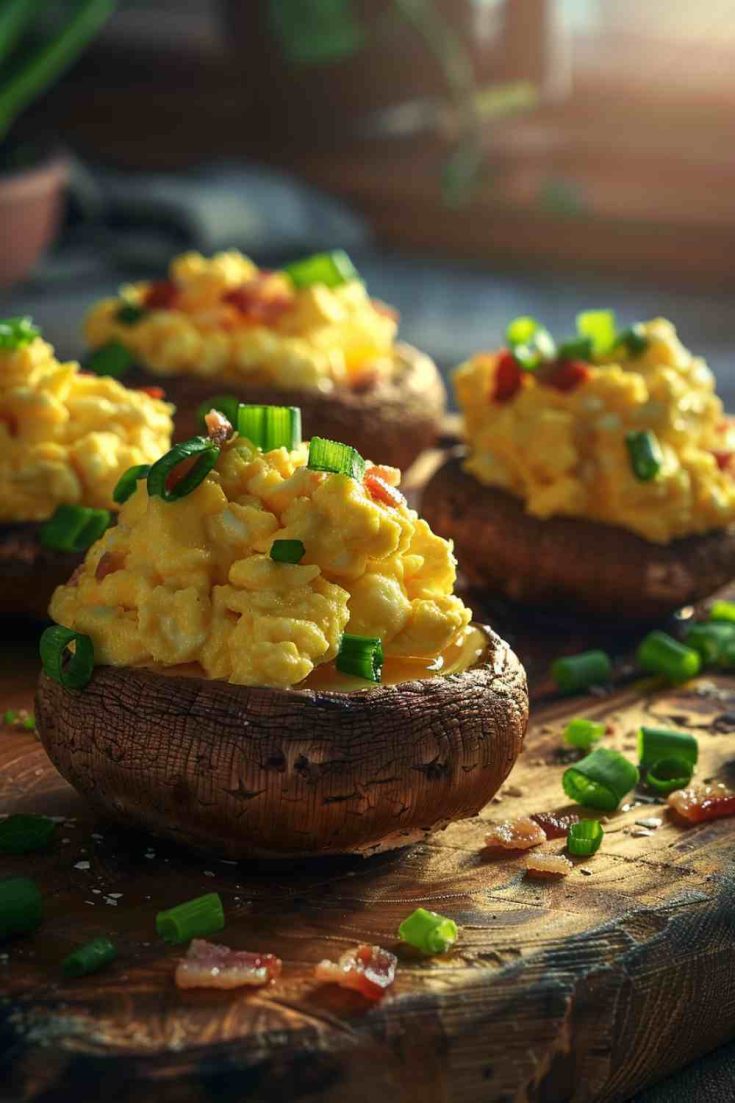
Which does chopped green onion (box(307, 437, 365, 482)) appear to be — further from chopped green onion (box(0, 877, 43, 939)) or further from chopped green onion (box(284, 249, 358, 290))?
chopped green onion (box(284, 249, 358, 290))

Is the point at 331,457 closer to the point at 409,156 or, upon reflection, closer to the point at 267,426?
the point at 267,426

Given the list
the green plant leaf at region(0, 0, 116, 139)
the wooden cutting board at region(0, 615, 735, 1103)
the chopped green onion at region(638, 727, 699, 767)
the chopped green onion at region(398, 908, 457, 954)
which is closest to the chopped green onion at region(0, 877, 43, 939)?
the wooden cutting board at region(0, 615, 735, 1103)

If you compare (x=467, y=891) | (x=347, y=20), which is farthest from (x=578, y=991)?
(x=347, y=20)

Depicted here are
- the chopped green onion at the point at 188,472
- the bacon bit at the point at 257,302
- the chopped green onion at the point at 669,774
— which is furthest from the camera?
the bacon bit at the point at 257,302

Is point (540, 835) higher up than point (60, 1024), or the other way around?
point (60, 1024)

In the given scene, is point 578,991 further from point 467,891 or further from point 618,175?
point 618,175

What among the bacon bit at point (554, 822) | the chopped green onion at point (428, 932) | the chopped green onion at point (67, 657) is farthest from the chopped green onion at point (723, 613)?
the chopped green onion at point (67, 657)

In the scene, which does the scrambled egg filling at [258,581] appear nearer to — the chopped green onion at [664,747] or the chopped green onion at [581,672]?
the chopped green onion at [664,747]
